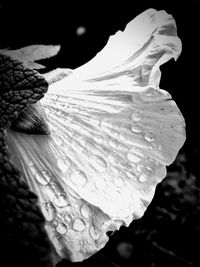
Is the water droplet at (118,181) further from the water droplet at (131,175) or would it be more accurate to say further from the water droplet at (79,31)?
the water droplet at (79,31)

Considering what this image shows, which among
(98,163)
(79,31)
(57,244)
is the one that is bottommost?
(57,244)

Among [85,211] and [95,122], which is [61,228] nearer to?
[85,211]

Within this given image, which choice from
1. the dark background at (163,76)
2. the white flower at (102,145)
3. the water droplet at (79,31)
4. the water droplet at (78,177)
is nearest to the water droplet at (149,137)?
the white flower at (102,145)

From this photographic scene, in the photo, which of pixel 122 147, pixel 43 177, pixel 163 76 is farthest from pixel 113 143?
pixel 163 76

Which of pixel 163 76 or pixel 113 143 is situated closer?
pixel 113 143

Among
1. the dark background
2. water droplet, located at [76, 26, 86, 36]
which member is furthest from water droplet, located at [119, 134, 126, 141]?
water droplet, located at [76, 26, 86, 36]

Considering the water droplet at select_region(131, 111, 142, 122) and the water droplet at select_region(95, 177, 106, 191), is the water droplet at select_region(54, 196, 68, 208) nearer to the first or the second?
the water droplet at select_region(95, 177, 106, 191)

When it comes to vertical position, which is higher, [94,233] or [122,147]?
[122,147]
